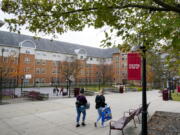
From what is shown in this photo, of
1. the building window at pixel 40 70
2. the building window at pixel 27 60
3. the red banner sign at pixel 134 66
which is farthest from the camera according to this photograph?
the building window at pixel 40 70

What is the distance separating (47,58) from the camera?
175 ft

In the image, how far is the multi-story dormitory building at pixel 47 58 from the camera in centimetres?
4488

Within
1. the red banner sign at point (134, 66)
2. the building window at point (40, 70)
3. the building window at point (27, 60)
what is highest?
the building window at point (27, 60)

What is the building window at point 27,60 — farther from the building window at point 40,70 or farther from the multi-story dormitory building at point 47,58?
the building window at point 40,70

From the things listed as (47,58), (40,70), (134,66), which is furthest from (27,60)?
(134,66)

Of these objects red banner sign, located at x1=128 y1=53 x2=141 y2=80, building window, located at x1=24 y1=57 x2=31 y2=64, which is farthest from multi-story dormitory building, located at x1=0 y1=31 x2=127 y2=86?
red banner sign, located at x1=128 y1=53 x2=141 y2=80

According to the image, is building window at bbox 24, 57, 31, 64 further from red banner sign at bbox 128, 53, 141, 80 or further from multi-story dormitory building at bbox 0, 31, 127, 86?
red banner sign at bbox 128, 53, 141, 80

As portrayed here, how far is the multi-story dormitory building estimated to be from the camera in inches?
1767

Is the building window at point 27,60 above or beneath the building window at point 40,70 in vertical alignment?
above

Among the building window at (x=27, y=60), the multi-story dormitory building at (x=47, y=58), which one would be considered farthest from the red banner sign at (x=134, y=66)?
the building window at (x=27, y=60)

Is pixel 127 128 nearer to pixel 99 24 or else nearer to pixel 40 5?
pixel 99 24

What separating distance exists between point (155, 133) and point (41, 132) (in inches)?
193

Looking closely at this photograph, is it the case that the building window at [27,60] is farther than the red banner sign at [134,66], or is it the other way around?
the building window at [27,60]

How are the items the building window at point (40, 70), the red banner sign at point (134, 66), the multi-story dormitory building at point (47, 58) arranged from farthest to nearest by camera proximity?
the building window at point (40, 70)
the multi-story dormitory building at point (47, 58)
the red banner sign at point (134, 66)
